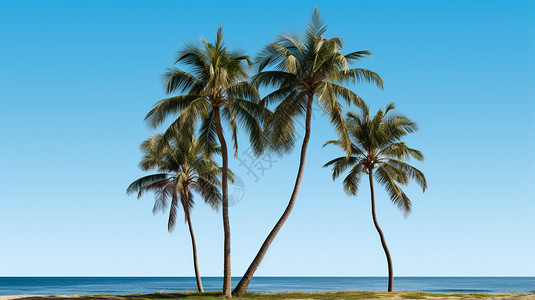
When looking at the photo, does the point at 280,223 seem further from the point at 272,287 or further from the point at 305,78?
the point at 272,287

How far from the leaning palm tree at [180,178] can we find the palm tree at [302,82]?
8.43 m

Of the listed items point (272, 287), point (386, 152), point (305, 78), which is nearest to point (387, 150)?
point (386, 152)

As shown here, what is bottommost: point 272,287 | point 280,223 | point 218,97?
point 272,287

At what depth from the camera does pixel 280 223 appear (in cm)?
2194

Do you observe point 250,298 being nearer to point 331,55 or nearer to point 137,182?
point 331,55

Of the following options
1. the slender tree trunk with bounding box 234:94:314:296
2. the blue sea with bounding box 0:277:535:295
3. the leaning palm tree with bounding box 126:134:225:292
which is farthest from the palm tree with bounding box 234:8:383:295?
the blue sea with bounding box 0:277:535:295

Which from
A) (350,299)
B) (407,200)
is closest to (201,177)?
(407,200)

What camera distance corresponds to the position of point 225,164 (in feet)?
73.8

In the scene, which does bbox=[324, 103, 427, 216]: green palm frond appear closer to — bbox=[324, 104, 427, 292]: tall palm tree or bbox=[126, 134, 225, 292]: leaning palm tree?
bbox=[324, 104, 427, 292]: tall palm tree

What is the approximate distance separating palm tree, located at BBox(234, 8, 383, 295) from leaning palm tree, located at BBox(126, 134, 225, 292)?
27.7ft

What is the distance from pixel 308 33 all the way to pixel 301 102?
3025 mm

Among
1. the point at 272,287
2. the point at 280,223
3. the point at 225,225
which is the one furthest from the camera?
the point at 272,287

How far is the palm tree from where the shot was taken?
2191 cm

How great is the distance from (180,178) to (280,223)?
10585mm
